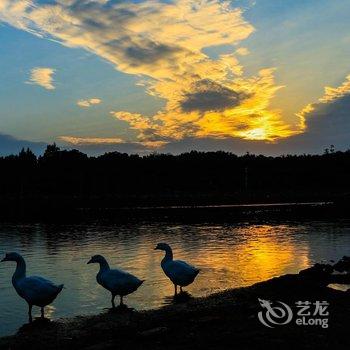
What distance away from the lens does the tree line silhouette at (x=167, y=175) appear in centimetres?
14675

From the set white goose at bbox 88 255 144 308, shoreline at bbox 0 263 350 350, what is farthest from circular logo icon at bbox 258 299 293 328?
white goose at bbox 88 255 144 308

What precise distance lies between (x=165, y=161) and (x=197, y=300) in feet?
519

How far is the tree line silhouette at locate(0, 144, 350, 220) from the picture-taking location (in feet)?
481

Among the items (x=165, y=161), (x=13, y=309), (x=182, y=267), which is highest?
(x=165, y=161)

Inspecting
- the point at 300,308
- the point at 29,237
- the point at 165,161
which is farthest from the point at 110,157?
the point at 300,308

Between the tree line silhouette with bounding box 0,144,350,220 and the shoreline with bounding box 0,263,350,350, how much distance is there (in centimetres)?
12250

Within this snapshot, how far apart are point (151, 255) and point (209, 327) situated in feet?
60.2

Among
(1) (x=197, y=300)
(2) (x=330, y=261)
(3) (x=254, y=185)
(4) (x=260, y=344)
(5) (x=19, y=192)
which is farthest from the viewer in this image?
(3) (x=254, y=185)

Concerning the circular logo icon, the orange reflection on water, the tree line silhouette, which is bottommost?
the orange reflection on water

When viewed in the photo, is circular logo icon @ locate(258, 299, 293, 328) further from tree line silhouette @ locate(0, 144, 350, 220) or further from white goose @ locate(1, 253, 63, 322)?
tree line silhouette @ locate(0, 144, 350, 220)

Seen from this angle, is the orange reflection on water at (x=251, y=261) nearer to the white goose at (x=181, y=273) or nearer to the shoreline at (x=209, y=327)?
the white goose at (x=181, y=273)

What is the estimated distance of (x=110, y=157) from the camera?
176 meters

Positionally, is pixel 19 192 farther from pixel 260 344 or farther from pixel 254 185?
pixel 260 344

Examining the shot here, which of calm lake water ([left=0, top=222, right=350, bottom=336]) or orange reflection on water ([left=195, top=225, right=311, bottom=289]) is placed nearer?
calm lake water ([left=0, top=222, right=350, bottom=336])
